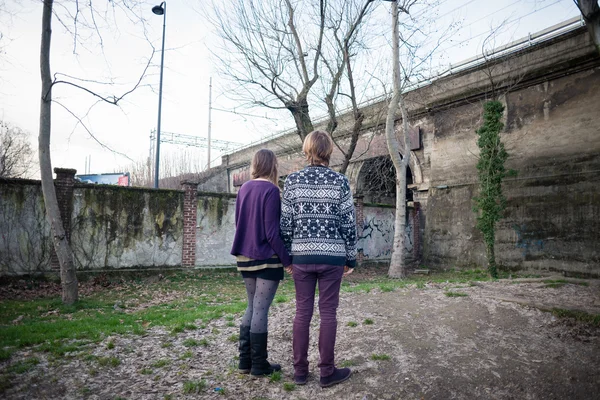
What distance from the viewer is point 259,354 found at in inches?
131

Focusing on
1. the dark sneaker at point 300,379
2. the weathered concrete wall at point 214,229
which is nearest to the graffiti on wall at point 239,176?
the weathered concrete wall at point 214,229

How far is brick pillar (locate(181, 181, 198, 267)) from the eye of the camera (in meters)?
11.3

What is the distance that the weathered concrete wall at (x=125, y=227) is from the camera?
9.94m

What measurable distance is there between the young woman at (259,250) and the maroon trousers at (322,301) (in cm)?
26

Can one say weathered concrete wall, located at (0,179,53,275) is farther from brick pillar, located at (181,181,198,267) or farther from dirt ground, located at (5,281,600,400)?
dirt ground, located at (5,281,600,400)

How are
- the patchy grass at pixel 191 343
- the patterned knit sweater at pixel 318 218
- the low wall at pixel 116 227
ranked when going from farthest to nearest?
the low wall at pixel 116 227 < the patchy grass at pixel 191 343 < the patterned knit sweater at pixel 318 218

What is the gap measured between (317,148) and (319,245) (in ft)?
2.73

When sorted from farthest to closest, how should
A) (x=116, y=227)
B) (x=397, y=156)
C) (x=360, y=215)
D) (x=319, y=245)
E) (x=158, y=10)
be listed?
(x=360, y=215) → (x=158, y=10) → (x=397, y=156) → (x=116, y=227) → (x=319, y=245)

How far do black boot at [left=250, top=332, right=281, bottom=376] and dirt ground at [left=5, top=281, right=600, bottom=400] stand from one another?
0.28 ft

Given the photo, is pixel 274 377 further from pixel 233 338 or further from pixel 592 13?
pixel 592 13

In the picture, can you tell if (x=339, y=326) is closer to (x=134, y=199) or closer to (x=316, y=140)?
(x=316, y=140)

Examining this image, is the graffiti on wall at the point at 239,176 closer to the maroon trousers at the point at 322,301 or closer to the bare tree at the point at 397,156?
the bare tree at the point at 397,156

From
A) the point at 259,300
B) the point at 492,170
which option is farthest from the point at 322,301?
the point at 492,170

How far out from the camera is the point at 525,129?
12305 millimetres
